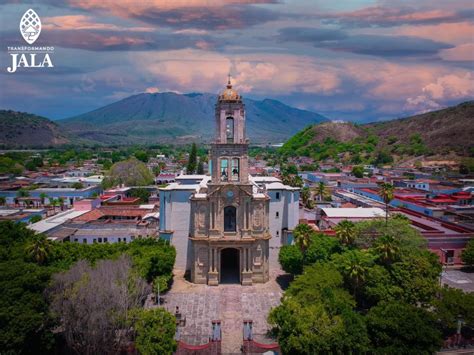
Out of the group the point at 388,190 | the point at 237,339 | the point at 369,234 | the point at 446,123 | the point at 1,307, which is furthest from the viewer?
the point at 446,123

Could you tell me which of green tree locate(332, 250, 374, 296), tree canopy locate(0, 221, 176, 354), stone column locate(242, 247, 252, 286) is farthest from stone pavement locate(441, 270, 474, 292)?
tree canopy locate(0, 221, 176, 354)

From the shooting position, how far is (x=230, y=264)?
4262cm

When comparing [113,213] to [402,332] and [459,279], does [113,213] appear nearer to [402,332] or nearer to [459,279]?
[459,279]

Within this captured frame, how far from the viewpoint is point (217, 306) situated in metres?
34.1

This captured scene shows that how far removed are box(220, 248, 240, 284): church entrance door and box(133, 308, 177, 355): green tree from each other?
15.0 metres

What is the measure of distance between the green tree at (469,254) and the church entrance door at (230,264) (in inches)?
853

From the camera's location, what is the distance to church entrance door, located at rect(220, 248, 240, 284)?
40.3m

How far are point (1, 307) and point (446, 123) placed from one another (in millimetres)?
182753

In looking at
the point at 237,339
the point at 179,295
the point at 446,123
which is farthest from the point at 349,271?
the point at 446,123

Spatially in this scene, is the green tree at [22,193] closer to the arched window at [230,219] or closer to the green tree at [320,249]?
the arched window at [230,219]

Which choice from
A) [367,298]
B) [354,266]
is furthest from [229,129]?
[367,298]

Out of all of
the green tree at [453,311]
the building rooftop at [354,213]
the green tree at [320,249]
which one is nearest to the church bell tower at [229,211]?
the green tree at [320,249]

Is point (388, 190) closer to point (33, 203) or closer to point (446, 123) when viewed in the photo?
point (33, 203)

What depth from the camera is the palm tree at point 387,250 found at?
32375 mm
